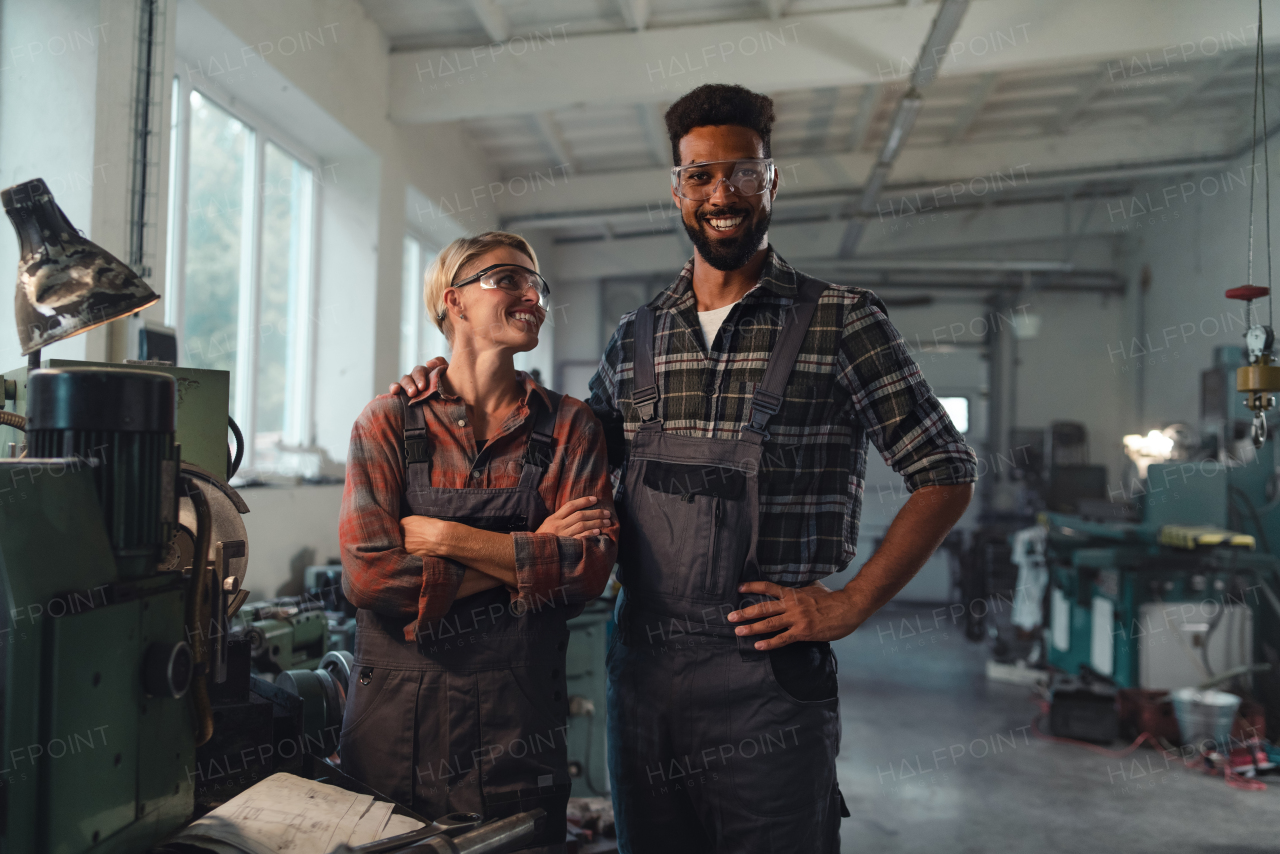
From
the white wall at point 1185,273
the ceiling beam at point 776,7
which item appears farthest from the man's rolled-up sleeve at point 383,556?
the white wall at point 1185,273

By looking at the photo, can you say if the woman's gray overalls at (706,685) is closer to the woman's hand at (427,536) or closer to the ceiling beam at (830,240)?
the woman's hand at (427,536)

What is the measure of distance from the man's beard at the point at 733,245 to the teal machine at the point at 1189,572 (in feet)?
12.6

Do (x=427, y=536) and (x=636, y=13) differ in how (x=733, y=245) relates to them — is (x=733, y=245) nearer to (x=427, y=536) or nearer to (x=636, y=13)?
(x=427, y=536)

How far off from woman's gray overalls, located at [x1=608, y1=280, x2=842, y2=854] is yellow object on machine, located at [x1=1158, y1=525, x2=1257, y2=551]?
3703 millimetres

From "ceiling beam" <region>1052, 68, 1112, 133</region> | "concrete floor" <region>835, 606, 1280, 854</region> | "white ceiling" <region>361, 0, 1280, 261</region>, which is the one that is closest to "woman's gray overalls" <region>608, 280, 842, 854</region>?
"concrete floor" <region>835, 606, 1280, 854</region>

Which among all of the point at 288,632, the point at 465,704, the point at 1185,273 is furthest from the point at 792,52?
the point at 1185,273

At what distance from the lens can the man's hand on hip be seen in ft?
4.26

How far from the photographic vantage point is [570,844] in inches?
95.5

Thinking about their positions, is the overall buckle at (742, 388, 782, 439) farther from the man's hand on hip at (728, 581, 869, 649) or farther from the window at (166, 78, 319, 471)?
the window at (166, 78, 319, 471)

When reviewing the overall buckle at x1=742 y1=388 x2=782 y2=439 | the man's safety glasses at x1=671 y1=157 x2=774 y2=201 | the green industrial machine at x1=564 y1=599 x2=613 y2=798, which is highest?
the man's safety glasses at x1=671 y1=157 x2=774 y2=201

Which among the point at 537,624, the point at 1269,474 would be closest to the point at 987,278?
the point at 1269,474

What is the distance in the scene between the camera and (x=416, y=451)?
4.45 ft

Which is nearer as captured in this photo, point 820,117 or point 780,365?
point 780,365

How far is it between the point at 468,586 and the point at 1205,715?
4038mm
